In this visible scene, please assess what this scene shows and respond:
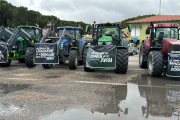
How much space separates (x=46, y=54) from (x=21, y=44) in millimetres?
2956

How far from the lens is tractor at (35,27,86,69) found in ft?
34.6

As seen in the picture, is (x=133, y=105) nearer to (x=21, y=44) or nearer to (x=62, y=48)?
(x=62, y=48)

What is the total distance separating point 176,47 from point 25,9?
34.6 metres

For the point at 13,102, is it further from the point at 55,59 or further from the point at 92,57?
the point at 55,59

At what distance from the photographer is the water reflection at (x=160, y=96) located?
4.77 meters

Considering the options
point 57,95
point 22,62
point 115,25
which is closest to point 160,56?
point 115,25

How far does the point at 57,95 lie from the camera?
594cm

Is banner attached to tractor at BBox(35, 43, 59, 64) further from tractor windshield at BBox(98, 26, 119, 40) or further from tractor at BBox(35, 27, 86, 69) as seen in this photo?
tractor windshield at BBox(98, 26, 119, 40)

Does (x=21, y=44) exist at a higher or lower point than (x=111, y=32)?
lower

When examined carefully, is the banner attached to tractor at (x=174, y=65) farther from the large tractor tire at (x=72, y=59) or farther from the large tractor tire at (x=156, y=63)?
the large tractor tire at (x=72, y=59)

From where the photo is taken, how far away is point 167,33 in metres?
9.51

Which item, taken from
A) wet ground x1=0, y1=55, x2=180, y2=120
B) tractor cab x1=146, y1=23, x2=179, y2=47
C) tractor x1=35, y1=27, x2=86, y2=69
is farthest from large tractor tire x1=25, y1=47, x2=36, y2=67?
tractor cab x1=146, y1=23, x2=179, y2=47

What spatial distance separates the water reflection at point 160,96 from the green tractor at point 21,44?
644cm

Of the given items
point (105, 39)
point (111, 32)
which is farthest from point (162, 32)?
point (105, 39)
